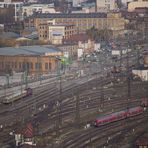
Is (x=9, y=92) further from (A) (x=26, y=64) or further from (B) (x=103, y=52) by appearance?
(B) (x=103, y=52)

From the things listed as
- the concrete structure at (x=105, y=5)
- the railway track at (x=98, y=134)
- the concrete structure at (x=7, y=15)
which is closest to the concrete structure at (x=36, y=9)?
the concrete structure at (x=7, y=15)

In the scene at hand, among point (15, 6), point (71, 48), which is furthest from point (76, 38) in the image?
point (15, 6)

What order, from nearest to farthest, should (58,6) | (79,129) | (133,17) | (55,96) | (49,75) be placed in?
(79,129)
(55,96)
(49,75)
(133,17)
(58,6)

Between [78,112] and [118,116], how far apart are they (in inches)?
57.6

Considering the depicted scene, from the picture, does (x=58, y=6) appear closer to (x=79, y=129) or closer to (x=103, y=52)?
(x=103, y=52)

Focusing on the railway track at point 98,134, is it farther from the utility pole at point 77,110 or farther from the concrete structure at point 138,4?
the concrete structure at point 138,4

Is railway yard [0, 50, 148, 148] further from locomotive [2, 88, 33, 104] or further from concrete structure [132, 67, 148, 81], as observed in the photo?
concrete structure [132, 67, 148, 81]

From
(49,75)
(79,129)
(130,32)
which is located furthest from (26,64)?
(130,32)

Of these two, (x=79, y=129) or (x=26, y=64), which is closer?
(x=79, y=129)

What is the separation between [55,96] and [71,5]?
3827 centimetres

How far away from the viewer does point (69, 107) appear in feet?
71.6

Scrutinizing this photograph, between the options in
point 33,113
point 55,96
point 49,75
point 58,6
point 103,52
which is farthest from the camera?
point 58,6

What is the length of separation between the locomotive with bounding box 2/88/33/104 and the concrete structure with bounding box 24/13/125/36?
67.6ft

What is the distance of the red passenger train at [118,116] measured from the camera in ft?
62.8
